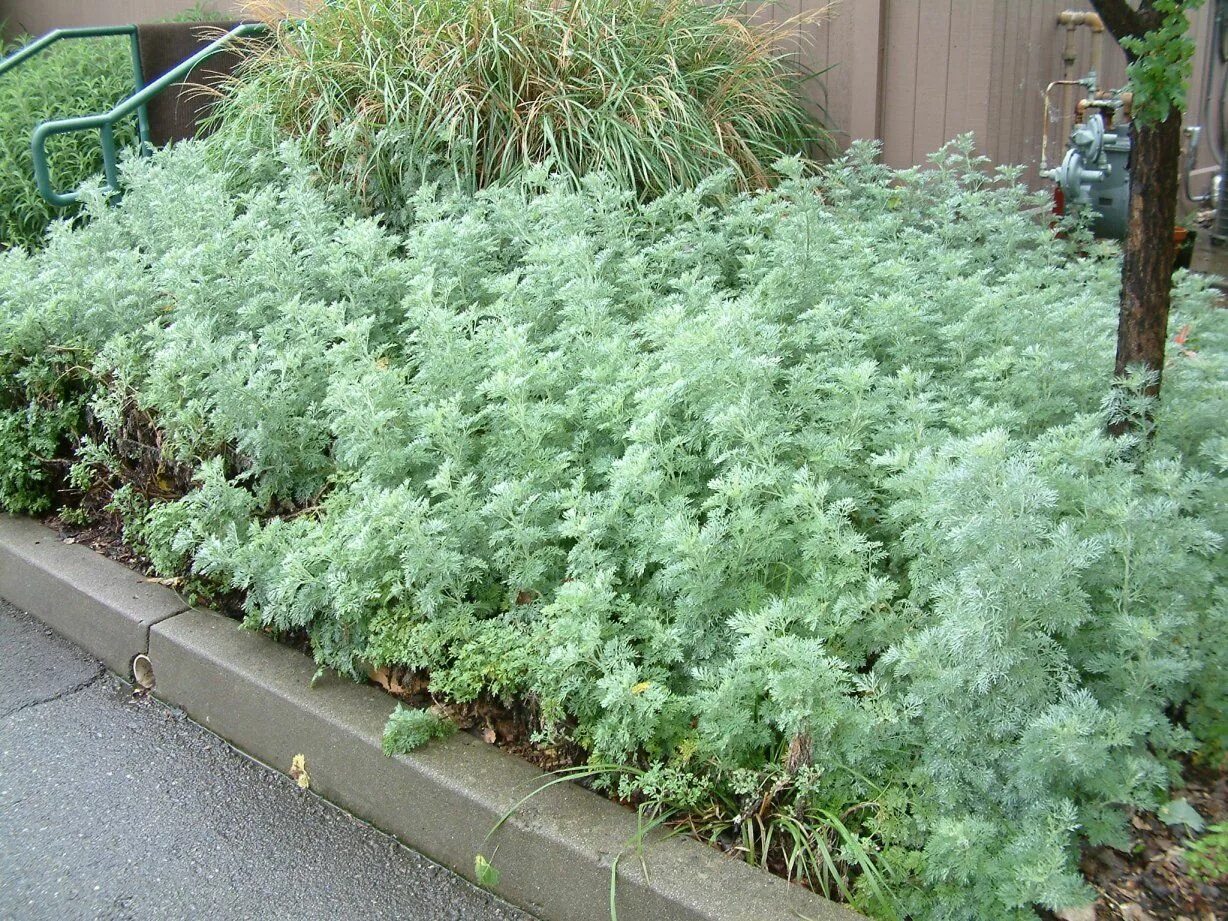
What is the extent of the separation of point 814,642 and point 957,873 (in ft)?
1.92

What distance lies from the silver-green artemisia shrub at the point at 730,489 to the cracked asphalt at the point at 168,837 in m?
0.52

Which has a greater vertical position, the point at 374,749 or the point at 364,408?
the point at 364,408

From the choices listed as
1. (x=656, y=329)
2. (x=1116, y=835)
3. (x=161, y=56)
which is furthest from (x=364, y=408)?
(x=161, y=56)

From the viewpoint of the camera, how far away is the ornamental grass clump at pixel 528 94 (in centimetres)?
617

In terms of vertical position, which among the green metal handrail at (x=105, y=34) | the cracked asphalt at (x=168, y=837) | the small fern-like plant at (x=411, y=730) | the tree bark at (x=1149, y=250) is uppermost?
the green metal handrail at (x=105, y=34)

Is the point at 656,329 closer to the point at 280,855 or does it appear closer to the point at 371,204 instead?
the point at 280,855

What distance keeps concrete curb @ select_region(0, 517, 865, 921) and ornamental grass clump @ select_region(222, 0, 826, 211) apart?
278 cm

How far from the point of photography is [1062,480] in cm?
295

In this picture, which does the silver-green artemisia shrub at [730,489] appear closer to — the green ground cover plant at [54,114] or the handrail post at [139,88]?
the handrail post at [139,88]

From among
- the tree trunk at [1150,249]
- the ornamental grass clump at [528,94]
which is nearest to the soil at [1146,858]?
the tree trunk at [1150,249]

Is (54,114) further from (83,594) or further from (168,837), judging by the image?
(168,837)

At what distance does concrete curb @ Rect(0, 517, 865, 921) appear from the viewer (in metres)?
2.79

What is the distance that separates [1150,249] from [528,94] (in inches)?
153

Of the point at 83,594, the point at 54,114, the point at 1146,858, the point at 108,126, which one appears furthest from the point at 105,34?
the point at 1146,858
